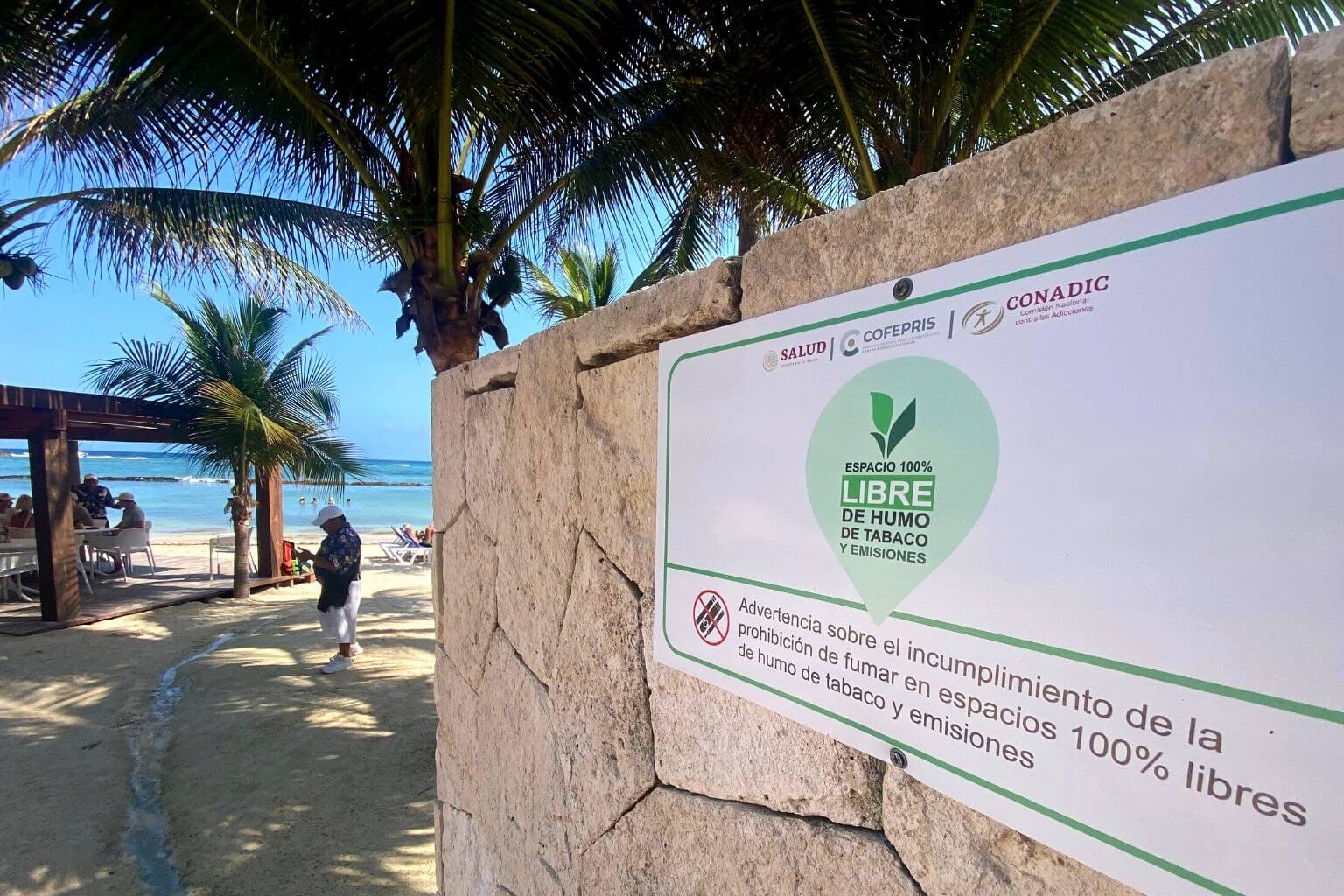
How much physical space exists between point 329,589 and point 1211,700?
7.07 metres

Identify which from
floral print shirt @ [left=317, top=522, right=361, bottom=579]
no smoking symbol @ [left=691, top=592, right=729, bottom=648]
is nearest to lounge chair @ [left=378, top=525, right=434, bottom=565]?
floral print shirt @ [left=317, top=522, right=361, bottom=579]

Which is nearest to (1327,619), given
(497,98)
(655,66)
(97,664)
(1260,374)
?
(1260,374)

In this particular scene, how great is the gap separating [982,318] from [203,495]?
2278 inches

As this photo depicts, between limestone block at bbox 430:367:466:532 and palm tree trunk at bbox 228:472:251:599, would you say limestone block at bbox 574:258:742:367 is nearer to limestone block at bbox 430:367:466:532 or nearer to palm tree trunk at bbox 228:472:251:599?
limestone block at bbox 430:367:466:532

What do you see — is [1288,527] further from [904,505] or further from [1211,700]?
[904,505]

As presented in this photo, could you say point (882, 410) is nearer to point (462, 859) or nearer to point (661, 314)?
point (661, 314)

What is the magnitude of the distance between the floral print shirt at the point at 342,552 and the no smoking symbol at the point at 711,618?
6.07 m

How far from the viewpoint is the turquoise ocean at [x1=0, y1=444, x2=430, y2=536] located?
27.8m

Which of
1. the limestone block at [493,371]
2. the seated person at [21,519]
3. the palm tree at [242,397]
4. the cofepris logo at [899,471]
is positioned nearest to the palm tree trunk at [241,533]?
the palm tree at [242,397]

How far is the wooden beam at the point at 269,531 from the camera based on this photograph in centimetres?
1086

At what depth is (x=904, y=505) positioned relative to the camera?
952mm

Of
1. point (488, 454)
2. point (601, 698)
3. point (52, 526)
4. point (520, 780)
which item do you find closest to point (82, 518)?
point (52, 526)

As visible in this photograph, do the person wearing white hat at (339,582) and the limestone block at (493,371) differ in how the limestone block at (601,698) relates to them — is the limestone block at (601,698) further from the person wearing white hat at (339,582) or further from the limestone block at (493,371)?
the person wearing white hat at (339,582)

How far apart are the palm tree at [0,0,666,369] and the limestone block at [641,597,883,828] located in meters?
2.83
